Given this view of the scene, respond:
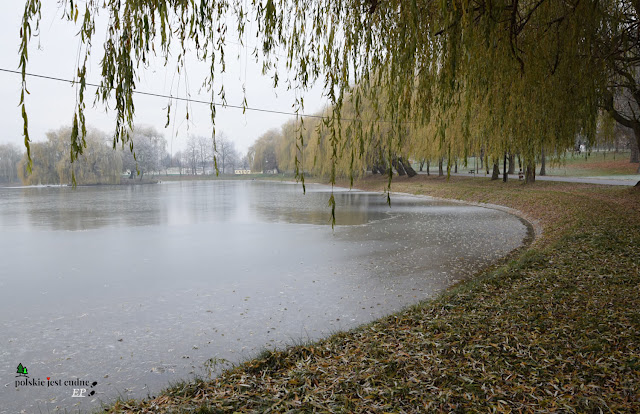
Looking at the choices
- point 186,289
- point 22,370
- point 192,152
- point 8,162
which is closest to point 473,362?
point 22,370

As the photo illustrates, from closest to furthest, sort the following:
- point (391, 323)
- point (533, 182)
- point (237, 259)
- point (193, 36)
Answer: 1. point (193, 36)
2. point (391, 323)
3. point (237, 259)
4. point (533, 182)

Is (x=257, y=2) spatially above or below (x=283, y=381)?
above

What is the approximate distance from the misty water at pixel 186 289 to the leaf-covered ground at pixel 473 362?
767 millimetres

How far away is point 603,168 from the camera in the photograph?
103ft

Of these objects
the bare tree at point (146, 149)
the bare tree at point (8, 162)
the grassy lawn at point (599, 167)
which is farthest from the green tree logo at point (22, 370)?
the bare tree at point (8, 162)

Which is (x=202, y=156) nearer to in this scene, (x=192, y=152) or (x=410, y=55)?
(x=192, y=152)

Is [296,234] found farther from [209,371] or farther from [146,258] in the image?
[209,371]

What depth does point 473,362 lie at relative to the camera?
262 centimetres

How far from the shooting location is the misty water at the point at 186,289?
3.55m

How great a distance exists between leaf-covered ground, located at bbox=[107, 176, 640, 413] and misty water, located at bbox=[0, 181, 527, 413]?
0.77 meters

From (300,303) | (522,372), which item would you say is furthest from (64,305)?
(522,372)

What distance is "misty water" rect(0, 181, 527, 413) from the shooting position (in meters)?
3.55

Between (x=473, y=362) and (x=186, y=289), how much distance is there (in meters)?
4.17

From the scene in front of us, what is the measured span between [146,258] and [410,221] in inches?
293
